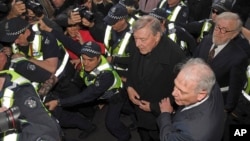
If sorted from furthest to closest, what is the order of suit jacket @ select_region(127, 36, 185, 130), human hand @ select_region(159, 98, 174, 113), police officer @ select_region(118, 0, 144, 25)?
1. police officer @ select_region(118, 0, 144, 25)
2. suit jacket @ select_region(127, 36, 185, 130)
3. human hand @ select_region(159, 98, 174, 113)

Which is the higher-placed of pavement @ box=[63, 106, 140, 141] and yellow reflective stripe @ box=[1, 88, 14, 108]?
yellow reflective stripe @ box=[1, 88, 14, 108]


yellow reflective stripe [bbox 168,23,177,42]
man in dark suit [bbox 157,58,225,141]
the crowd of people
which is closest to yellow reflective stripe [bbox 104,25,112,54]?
the crowd of people

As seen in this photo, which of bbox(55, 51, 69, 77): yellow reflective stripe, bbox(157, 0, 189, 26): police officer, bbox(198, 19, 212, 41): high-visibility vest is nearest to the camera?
bbox(55, 51, 69, 77): yellow reflective stripe

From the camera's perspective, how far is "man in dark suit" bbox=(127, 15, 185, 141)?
126 inches

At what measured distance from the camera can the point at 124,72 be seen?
426 centimetres

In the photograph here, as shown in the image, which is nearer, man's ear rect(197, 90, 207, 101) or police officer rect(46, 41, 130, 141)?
man's ear rect(197, 90, 207, 101)

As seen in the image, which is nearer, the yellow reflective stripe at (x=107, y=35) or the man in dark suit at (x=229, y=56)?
the man in dark suit at (x=229, y=56)

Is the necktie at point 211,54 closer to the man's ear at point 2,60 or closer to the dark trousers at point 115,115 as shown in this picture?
the dark trousers at point 115,115

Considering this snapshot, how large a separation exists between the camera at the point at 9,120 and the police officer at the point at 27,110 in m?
0.11

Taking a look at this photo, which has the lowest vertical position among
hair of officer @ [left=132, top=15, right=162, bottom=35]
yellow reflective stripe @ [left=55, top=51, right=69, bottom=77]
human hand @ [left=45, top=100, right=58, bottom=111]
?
human hand @ [left=45, top=100, right=58, bottom=111]

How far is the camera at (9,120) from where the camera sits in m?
2.09

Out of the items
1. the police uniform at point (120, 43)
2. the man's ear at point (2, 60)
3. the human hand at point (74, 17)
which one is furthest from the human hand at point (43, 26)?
the man's ear at point (2, 60)

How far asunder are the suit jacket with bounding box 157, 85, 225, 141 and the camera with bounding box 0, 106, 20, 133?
1.13 metres

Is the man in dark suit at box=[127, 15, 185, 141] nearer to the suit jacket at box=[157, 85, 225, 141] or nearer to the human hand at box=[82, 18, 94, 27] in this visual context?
the suit jacket at box=[157, 85, 225, 141]
